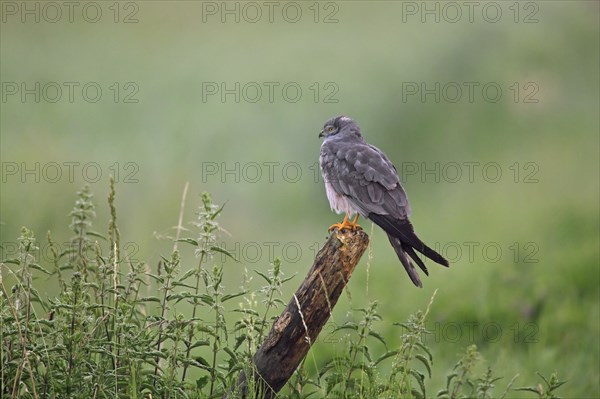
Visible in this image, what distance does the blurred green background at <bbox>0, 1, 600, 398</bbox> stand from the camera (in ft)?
38.5

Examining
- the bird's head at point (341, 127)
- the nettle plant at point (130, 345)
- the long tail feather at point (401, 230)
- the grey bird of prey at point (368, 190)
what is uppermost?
the bird's head at point (341, 127)

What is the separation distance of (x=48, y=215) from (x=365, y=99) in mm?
6245

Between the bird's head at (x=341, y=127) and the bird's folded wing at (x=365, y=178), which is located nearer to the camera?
the bird's folded wing at (x=365, y=178)

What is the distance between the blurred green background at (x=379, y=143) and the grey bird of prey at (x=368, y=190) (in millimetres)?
3599

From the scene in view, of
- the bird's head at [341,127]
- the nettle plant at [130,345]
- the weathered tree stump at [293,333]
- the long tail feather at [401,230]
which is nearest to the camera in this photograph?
the nettle plant at [130,345]

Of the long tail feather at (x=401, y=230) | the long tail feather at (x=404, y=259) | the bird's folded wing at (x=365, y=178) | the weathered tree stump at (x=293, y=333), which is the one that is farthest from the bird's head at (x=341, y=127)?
the weathered tree stump at (x=293, y=333)

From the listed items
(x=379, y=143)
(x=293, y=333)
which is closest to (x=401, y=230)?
(x=293, y=333)

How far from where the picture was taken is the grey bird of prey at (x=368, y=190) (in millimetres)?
6441

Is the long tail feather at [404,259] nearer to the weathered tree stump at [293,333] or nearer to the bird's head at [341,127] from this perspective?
the weathered tree stump at [293,333]

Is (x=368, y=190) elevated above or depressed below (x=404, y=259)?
above

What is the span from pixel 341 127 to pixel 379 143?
697 centimetres

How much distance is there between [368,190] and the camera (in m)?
7.02

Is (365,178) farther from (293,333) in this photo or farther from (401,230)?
(293,333)

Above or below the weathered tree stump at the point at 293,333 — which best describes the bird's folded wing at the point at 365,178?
above
